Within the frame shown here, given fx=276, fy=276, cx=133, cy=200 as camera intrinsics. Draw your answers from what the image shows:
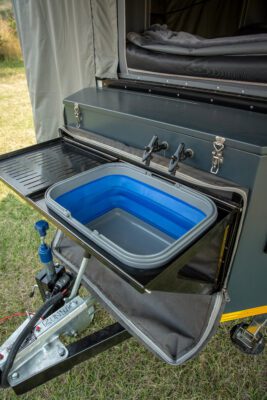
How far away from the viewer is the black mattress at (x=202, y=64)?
1.16m

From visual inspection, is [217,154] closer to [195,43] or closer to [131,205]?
[131,205]

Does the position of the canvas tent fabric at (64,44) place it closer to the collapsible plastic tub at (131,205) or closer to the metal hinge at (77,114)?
the metal hinge at (77,114)

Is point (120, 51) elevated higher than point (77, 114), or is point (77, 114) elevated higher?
point (120, 51)

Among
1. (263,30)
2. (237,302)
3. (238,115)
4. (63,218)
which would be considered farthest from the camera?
(263,30)

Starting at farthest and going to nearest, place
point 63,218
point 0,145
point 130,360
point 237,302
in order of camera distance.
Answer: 1. point 0,145
2. point 130,360
3. point 237,302
4. point 63,218

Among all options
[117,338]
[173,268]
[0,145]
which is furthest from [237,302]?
[0,145]

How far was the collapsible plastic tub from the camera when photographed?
3.37 feet

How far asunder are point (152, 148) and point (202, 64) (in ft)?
1.83

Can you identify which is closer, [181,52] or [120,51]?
[181,52]

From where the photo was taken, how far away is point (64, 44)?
1.80 meters

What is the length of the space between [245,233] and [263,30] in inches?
78.9

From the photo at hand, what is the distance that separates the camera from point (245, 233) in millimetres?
1010

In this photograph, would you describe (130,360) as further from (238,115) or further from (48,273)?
(238,115)

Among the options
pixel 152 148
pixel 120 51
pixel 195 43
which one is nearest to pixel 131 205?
pixel 152 148
